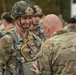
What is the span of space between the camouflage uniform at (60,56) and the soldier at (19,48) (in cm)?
105

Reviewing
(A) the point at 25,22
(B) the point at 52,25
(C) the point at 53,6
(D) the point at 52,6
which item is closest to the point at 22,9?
(A) the point at 25,22

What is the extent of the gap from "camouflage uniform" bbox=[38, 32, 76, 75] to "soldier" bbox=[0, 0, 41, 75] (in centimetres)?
105

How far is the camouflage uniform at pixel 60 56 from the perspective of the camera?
5121 mm

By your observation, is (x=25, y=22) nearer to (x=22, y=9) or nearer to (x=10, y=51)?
(x=22, y=9)

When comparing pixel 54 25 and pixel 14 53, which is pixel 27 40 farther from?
pixel 54 25

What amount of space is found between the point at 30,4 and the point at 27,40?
0.63 m

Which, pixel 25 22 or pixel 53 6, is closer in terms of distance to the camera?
pixel 25 22

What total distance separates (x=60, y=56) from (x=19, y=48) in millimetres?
1534

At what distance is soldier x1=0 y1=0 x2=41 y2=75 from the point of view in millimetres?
6469

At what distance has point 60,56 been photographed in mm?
5109

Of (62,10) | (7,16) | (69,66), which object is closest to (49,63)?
(69,66)

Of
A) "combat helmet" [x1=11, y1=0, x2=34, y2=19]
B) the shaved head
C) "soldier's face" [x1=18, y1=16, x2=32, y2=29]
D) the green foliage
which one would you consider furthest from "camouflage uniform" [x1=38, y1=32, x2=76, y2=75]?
the green foliage

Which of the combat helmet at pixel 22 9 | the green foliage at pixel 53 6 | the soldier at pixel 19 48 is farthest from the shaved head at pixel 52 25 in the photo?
the green foliage at pixel 53 6

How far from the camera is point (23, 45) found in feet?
21.8
